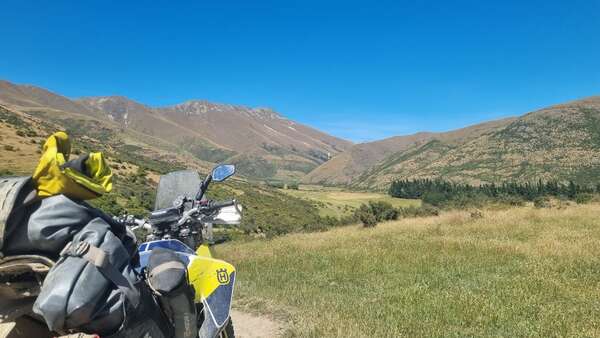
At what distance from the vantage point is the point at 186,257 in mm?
3379

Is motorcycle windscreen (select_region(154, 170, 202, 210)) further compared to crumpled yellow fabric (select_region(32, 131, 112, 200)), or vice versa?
motorcycle windscreen (select_region(154, 170, 202, 210))

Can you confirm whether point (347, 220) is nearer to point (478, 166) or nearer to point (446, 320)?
point (446, 320)

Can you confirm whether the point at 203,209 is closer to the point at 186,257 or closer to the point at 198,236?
the point at 198,236

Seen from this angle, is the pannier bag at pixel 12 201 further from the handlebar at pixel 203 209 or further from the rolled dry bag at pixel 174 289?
the handlebar at pixel 203 209

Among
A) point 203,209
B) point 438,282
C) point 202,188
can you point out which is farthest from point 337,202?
point 203,209

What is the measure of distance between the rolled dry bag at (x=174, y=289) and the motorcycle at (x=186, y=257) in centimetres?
22

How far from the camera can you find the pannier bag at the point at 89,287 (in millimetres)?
2082

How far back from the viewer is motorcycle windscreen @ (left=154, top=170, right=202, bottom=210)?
13.7 ft

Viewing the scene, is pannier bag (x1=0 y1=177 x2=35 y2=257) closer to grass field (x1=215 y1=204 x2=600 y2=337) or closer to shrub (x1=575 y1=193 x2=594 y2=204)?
grass field (x1=215 y1=204 x2=600 y2=337)

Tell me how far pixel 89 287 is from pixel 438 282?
7.79 m

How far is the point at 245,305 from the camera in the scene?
8.30m

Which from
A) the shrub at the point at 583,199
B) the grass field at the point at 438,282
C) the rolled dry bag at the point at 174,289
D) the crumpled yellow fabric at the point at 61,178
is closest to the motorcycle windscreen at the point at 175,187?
the rolled dry bag at the point at 174,289

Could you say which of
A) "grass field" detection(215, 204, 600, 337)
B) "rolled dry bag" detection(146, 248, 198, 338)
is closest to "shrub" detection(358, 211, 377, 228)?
"grass field" detection(215, 204, 600, 337)

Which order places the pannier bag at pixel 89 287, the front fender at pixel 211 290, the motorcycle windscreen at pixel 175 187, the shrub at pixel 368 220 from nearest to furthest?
the pannier bag at pixel 89 287 < the front fender at pixel 211 290 < the motorcycle windscreen at pixel 175 187 < the shrub at pixel 368 220
